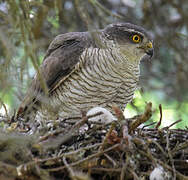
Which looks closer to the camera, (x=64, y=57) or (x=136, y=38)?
(x=64, y=57)

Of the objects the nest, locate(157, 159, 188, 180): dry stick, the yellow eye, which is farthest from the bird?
locate(157, 159, 188, 180): dry stick

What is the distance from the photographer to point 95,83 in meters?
4.03

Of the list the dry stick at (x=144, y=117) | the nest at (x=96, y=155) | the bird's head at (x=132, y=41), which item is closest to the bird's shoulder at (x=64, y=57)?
the bird's head at (x=132, y=41)

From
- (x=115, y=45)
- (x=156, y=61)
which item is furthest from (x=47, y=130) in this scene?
(x=156, y=61)

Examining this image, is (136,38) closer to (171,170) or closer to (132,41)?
(132,41)

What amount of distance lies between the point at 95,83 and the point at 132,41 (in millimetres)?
770

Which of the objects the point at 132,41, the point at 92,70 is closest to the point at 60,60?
the point at 92,70

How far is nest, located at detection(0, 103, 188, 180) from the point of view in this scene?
247 centimetres

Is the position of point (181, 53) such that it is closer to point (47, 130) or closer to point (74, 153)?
point (47, 130)

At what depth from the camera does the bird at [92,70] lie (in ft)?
13.3

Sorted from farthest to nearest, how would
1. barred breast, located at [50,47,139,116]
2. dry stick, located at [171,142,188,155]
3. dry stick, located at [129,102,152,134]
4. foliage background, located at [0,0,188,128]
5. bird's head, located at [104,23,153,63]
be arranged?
foliage background, located at [0,0,188,128], bird's head, located at [104,23,153,63], barred breast, located at [50,47,139,116], dry stick, located at [171,142,188,155], dry stick, located at [129,102,152,134]

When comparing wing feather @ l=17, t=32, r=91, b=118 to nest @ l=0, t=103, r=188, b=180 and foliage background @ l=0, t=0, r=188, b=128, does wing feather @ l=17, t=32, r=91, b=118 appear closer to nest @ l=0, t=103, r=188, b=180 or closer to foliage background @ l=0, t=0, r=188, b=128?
foliage background @ l=0, t=0, r=188, b=128

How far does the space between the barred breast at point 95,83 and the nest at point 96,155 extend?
3.68 feet

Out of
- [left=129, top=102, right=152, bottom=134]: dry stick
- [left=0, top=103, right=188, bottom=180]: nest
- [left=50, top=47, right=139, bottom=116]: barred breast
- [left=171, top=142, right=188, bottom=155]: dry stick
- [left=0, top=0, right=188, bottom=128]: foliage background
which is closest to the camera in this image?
[left=0, top=103, right=188, bottom=180]: nest
